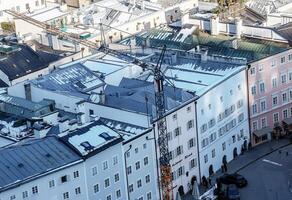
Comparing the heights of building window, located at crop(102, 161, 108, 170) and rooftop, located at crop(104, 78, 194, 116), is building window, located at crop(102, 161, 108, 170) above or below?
below

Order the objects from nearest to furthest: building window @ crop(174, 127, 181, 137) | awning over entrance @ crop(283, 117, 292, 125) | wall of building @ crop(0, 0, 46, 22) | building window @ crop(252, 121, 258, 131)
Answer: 1. building window @ crop(174, 127, 181, 137)
2. building window @ crop(252, 121, 258, 131)
3. awning over entrance @ crop(283, 117, 292, 125)
4. wall of building @ crop(0, 0, 46, 22)

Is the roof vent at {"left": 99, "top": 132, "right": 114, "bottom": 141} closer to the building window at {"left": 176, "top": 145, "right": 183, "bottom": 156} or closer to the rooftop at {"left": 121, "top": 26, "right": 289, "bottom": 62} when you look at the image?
the building window at {"left": 176, "top": 145, "right": 183, "bottom": 156}

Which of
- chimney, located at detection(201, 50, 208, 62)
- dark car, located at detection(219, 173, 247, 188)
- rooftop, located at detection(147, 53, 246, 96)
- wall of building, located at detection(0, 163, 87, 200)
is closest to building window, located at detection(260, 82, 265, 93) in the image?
rooftop, located at detection(147, 53, 246, 96)

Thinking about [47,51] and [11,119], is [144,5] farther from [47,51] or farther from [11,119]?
[11,119]

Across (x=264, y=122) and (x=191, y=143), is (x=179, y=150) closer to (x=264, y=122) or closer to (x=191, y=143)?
(x=191, y=143)

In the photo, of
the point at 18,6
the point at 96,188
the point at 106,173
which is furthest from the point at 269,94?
the point at 18,6

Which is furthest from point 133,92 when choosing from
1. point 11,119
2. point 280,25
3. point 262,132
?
point 280,25
